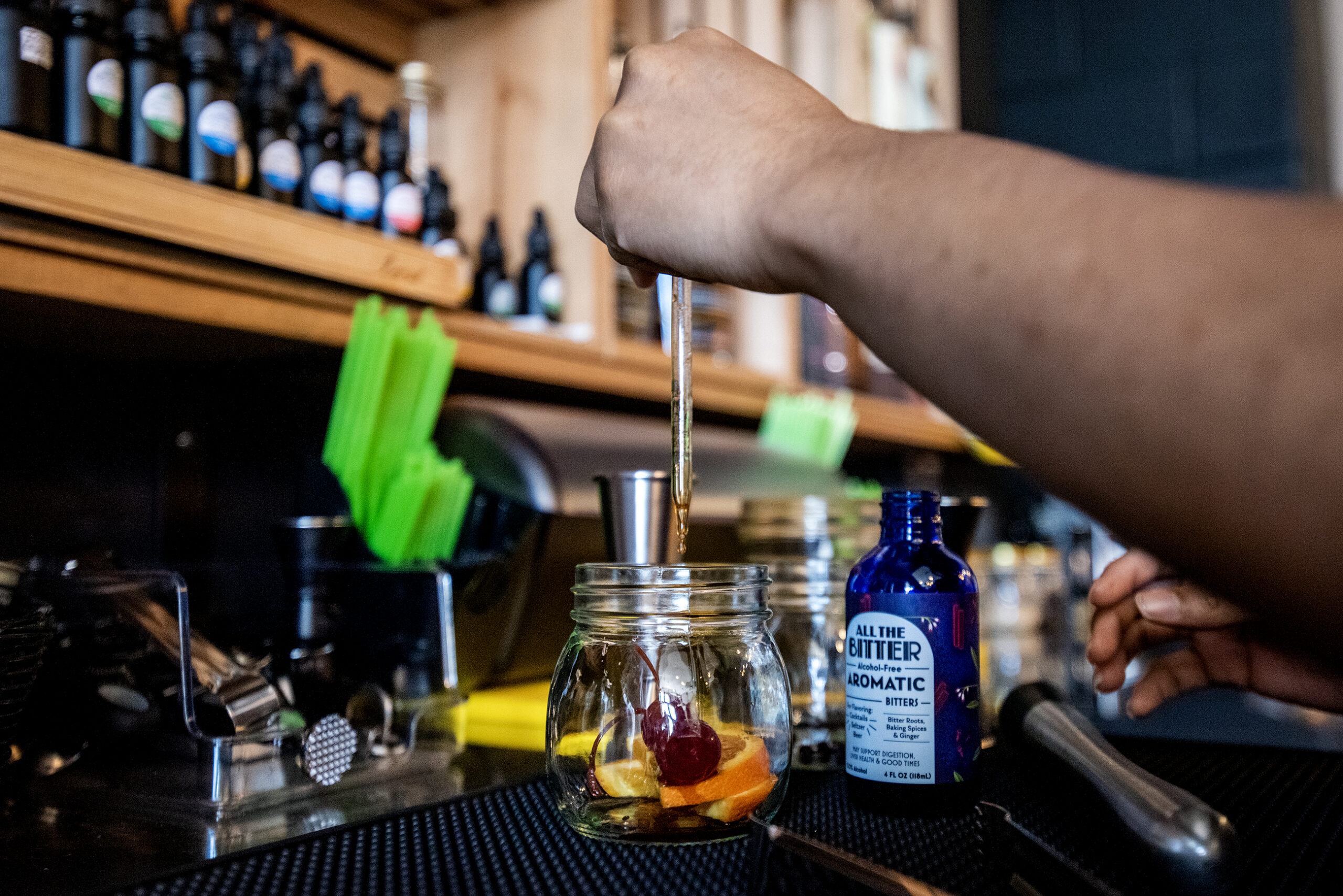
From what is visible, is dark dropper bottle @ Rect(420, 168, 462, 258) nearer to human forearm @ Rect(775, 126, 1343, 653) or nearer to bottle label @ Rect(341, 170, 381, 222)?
bottle label @ Rect(341, 170, 381, 222)

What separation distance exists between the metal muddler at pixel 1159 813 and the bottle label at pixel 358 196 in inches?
34.5

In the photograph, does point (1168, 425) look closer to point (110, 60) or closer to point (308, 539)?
point (308, 539)

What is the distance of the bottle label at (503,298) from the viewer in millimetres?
1427

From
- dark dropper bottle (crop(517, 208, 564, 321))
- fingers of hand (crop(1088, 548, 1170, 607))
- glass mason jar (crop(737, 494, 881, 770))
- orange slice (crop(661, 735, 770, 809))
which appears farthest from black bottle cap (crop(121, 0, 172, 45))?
fingers of hand (crop(1088, 548, 1170, 607))

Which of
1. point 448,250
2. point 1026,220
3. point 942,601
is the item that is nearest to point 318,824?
point 942,601

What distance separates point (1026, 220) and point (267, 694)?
58cm

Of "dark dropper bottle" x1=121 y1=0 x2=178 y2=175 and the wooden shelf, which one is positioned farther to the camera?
"dark dropper bottle" x1=121 y1=0 x2=178 y2=175

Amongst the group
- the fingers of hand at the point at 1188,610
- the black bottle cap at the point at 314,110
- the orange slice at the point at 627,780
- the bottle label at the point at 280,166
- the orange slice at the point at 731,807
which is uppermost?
the black bottle cap at the point at 314,110

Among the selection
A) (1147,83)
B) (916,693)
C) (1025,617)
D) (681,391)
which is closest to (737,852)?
(916,693)

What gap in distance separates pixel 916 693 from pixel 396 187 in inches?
33.8

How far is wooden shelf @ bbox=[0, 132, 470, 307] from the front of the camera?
0.76 metres

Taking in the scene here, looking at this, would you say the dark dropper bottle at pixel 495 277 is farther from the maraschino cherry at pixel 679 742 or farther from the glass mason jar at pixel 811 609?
the maraschino cherry at pixel 679 742

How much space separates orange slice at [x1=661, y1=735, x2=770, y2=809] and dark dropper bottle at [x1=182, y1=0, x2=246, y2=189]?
686mm

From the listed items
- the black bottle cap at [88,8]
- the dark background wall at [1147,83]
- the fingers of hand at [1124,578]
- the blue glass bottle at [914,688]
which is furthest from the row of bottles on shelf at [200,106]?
the dark background wall at [1147,83]
